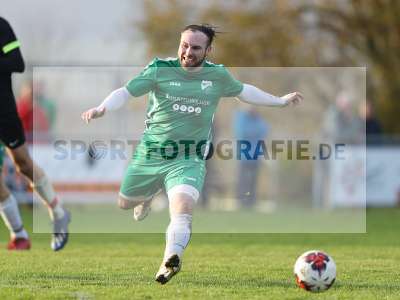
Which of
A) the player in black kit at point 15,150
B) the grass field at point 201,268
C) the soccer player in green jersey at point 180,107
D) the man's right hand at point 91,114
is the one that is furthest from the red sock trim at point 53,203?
the man's right hand at point 91,114

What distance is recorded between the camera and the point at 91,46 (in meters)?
31.9

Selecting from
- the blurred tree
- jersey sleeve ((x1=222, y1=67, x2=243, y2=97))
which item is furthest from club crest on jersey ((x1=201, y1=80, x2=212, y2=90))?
the blurred tree

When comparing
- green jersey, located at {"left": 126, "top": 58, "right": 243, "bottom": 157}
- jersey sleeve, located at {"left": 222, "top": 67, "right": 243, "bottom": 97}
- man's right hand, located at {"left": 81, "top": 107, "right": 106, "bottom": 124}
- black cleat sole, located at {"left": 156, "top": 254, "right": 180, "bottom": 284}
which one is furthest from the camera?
jersey sleeve, located at {"left": 222, "top": 67, "right": 243, "bottom": 97}

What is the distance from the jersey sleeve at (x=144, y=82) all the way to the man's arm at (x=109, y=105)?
8cm

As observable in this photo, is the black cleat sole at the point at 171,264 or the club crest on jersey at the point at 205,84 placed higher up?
the club crest on jersey at the point at 205,84

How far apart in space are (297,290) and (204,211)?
12.6 meters

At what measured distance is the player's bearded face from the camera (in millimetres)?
8750

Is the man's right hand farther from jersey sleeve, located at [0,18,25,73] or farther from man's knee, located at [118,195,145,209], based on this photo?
jersey sleeve, located at [0,18,25,73]

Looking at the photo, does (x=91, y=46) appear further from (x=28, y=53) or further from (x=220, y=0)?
(x=220, y=0)

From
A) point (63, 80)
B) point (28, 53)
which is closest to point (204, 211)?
point (63, 80)

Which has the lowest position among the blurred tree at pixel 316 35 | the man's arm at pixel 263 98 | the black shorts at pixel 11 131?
the black shorts at pixel 11 131

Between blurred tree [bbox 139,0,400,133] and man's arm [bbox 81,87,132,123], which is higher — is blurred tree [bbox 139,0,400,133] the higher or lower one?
the higher one

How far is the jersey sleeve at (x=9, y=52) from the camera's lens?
10.2 metres

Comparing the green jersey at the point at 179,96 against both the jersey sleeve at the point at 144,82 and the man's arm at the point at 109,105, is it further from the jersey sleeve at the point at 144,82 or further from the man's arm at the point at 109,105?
the man's arm at the point at 109,105
